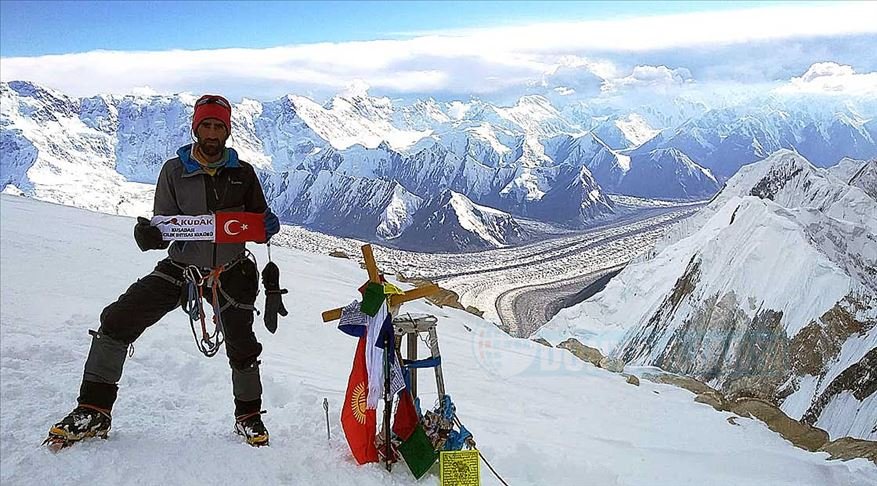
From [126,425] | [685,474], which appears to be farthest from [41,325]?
[685,474]

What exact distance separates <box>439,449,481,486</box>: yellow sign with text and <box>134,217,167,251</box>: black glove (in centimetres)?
301

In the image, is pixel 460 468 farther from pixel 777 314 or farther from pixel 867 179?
pixel 867 179

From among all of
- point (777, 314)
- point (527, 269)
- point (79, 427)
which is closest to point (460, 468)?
point (79, 427)

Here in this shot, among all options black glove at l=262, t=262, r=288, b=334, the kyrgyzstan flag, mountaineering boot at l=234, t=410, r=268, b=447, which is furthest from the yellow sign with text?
black glove at l=262, t=262, r=288, b=334

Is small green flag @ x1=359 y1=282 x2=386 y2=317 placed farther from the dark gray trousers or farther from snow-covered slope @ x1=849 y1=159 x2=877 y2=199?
snow-covered slope @ x1=849 y1=159 x2=877 y2=199

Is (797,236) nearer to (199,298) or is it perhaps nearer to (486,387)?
(486,387)

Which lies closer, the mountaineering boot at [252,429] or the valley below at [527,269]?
the mountaineering boot at [252,429]

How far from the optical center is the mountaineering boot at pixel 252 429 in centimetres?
565

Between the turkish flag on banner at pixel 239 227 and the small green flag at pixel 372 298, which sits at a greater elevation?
the turkish flag on banner at pixel 239 227

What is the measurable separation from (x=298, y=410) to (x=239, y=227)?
2.21 metres

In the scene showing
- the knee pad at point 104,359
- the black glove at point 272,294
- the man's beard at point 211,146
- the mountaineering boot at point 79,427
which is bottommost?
the mountaineering boot at point 79,427

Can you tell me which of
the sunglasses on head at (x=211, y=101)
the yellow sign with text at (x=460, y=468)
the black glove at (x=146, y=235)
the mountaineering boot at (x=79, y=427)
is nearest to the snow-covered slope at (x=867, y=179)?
the yellow sign with text at (x=460, y=468)

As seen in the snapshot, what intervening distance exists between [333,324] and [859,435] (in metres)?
16.6

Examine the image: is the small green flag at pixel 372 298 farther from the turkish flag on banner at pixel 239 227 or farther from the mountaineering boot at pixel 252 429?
the mountaineering boot at pixel 252 429
